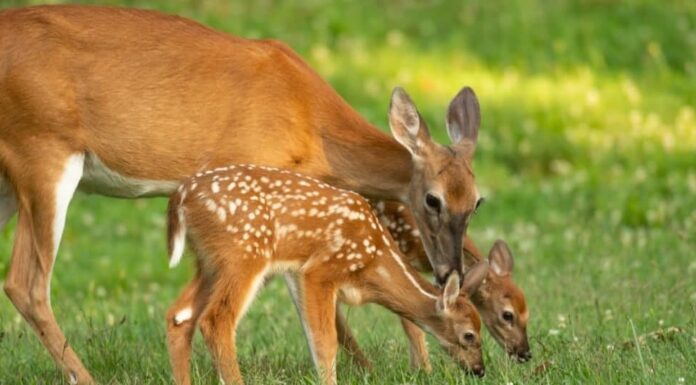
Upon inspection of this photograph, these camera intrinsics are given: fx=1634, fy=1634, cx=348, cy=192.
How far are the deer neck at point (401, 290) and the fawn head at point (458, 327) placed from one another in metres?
0.08

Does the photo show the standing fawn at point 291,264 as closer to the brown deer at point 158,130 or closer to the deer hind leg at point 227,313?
the deer hind leg at point 227,313

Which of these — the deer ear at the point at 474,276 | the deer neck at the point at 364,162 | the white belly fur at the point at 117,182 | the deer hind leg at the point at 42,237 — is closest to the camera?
the deer ear at the point at 474,276

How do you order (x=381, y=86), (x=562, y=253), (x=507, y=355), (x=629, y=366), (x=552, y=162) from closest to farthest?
(x=629, y=366)
(x=507, y=355)
(x=562, y=253)
(x=552, y=162)
(x=381, y=86)

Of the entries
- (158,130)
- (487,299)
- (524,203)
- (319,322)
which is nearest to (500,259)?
(487,299)

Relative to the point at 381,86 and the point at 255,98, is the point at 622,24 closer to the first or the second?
the point at 381,86

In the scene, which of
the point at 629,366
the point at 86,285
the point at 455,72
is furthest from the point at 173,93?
the point at 455,72

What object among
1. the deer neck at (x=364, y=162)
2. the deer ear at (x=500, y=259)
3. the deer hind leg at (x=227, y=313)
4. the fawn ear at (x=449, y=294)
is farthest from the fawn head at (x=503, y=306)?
the deer hind leg at (x=227, y=313)

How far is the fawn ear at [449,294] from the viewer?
25.8ft

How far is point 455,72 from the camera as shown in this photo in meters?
17.1

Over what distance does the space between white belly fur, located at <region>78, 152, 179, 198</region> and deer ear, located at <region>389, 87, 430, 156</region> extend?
1.21m

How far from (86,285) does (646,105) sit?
6.83 m

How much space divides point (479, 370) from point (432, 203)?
3.50 feet

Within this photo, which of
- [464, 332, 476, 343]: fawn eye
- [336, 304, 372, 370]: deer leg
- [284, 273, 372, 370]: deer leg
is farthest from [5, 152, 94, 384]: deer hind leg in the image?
[464, 332, 476, 343]: fawn eye

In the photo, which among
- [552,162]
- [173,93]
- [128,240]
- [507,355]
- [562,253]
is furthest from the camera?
[552,162]
